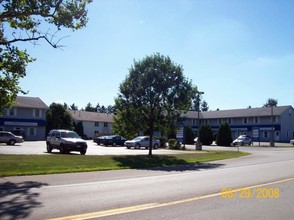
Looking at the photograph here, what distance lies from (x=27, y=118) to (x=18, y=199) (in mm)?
55793

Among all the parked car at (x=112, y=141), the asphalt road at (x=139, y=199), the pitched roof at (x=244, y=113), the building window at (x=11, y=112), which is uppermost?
the pitched roof at (x=244, y=113)

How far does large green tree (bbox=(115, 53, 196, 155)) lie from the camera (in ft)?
92.0

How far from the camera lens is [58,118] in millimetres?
73188

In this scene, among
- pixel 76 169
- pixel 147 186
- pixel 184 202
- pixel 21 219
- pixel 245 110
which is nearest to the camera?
pixel 21 219

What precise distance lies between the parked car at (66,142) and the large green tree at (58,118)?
4538 cm

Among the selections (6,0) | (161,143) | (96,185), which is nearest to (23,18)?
(6,0)

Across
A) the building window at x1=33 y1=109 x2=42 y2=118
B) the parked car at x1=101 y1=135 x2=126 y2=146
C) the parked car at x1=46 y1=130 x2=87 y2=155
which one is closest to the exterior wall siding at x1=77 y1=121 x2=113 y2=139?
the building window at x1=33 y1=109 x2=42 y2=118

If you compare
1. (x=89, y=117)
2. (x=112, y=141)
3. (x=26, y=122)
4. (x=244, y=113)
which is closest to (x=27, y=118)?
(x=26, y=122)

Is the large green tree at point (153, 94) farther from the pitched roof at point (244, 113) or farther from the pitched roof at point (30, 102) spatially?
the pitched roof at point (244, 113)

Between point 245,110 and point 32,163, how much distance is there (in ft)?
243

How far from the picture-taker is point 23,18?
57.5 ft

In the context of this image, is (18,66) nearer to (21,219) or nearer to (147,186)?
(147,186)

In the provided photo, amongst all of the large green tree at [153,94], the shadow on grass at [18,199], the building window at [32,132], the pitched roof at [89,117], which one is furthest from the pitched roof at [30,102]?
the shadow on grass at [18,199]

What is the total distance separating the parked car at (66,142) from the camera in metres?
26.9
